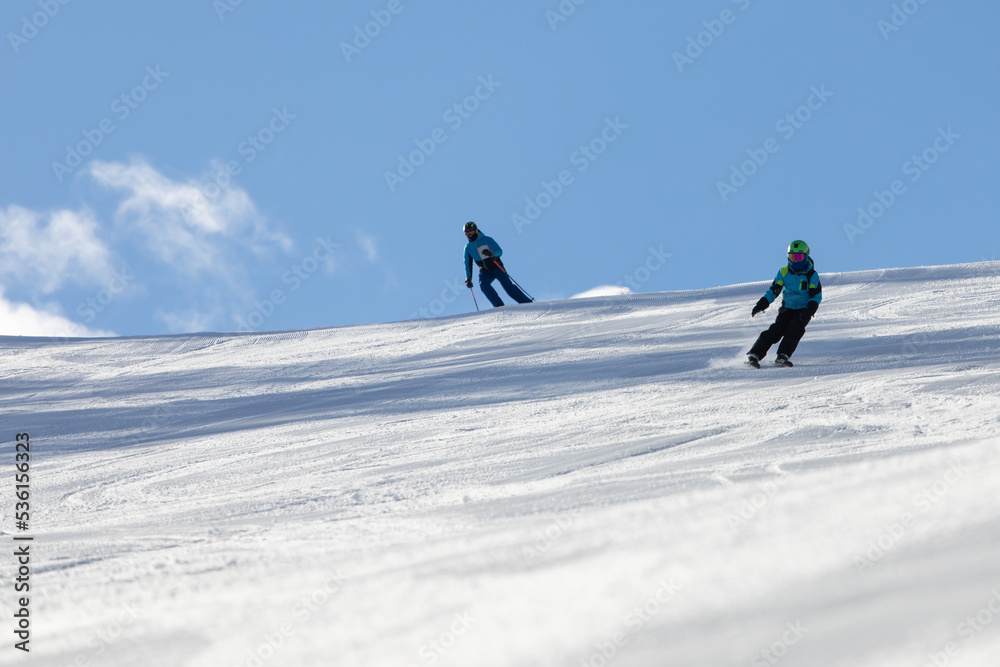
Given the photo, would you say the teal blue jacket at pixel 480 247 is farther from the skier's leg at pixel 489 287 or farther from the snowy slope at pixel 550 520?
the snowy slope at pixel 550 520

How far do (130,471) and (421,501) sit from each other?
2685mm

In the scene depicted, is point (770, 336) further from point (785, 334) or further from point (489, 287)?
point (489, 287)

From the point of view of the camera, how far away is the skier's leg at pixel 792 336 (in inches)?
291

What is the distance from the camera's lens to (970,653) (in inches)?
91.0

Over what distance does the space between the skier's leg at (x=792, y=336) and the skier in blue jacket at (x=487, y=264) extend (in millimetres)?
6756

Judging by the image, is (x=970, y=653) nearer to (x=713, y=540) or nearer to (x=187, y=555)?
(x=713, y=540)

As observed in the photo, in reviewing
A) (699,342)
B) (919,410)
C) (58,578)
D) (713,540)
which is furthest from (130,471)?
(699,342)

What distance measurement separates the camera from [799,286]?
25.3 feet
